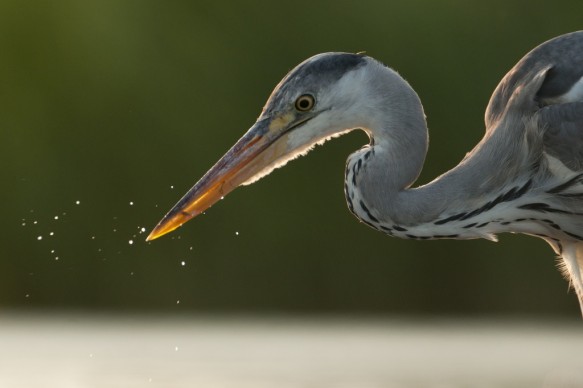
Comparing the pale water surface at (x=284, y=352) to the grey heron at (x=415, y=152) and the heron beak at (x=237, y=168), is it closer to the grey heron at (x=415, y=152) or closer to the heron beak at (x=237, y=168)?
the heron beak at (x=237, y=168)

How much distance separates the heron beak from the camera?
6.02 metres

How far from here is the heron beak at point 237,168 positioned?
237 inches

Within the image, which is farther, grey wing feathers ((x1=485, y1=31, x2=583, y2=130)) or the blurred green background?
the blurred green background

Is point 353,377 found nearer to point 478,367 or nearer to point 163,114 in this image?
point 478,367

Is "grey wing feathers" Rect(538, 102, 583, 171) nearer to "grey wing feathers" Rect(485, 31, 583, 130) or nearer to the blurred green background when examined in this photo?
"grey wing feathers" Rect(485, 31, 583, 130)

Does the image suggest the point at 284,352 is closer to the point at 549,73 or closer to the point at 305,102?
the point at 305,102

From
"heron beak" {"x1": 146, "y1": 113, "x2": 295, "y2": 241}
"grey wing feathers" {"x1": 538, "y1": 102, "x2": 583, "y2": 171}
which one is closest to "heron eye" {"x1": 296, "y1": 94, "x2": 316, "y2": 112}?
"heron beak" {"x1": 146, "y1": 113, "x2": 295, "y2": 241}

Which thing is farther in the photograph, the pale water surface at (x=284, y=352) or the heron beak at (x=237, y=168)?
the pale water surface at (x=284, y=352)

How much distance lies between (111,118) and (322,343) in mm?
2350

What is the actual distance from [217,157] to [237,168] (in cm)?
418

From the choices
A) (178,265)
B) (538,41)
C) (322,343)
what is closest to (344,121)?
(322,343)

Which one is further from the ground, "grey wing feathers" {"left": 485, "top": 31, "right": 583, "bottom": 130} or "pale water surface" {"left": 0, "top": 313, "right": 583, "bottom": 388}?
"grey wing feathers" {"left": 485, "top": 31, "right": 583, "bottom": 130}

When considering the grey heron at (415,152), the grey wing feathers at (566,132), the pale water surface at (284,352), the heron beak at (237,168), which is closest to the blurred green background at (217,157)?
the pale water surface at (284,352)

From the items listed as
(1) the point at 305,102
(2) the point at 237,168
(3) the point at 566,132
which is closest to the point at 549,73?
(3) the point at 566,132
